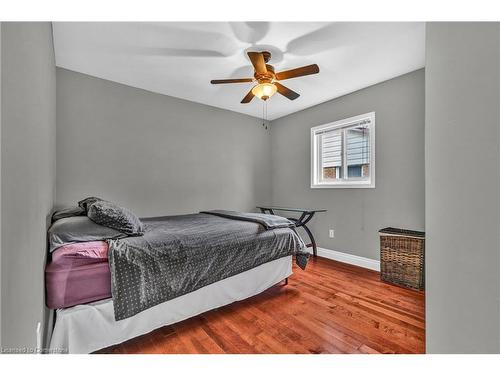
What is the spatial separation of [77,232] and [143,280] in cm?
56

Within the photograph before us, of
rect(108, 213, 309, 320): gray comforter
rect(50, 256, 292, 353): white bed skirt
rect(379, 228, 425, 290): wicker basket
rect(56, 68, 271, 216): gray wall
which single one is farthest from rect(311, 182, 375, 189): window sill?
rect(50, 256, 292, 353): white bed skirt

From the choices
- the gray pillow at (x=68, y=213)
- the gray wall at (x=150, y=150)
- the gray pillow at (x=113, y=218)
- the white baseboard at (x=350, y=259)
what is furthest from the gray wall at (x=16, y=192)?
the white baseboard at (x=350, y=259)

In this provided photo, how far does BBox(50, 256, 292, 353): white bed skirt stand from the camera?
4.50 feet

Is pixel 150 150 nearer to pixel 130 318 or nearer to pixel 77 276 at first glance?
pixel 77 276

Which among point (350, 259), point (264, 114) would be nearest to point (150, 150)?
point (264, 114)

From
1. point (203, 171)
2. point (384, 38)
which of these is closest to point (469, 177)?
point (384, 38)

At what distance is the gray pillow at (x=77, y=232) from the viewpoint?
5.05ft

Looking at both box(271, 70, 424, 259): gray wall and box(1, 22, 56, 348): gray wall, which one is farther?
box(271, 70, 424, 259): gray wall

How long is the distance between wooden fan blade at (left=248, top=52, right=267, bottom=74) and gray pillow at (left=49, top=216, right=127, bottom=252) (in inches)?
68.9

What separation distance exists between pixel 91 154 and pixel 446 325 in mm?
3372

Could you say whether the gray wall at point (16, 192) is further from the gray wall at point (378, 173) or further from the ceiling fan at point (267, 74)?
the gray wall at point (378, 173)

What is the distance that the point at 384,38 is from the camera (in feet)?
7.03

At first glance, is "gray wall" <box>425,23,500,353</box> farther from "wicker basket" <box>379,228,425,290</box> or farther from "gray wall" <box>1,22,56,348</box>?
"wicker basket" <box>379,228,425,290</box>
